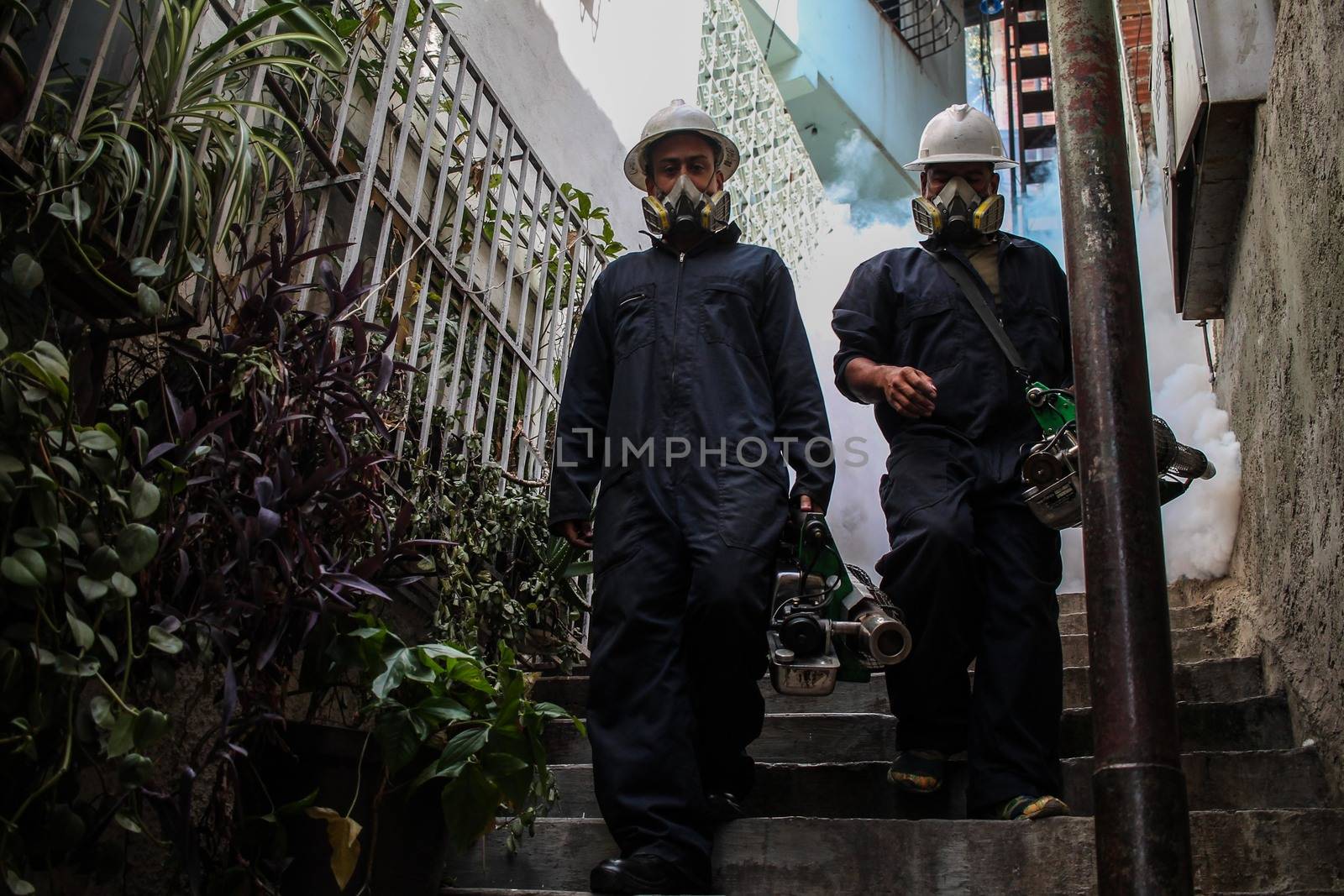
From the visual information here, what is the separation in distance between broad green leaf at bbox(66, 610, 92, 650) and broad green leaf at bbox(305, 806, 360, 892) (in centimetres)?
61

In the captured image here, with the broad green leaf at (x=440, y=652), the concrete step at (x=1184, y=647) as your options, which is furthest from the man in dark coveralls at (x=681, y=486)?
the concrete step at (x=1184, y=647)

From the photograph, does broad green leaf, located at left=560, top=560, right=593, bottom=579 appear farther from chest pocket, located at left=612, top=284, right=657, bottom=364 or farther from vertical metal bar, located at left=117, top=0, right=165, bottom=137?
vertical metal bar, located at left=117, top=0, right=165, bottom=137

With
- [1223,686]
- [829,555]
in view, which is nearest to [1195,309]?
[1223,686]

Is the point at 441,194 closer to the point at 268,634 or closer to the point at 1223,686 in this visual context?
the point at 268,634

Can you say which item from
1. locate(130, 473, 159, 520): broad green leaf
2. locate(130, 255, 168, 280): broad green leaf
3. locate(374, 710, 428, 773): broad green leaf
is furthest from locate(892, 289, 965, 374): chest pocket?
locate(130, 473, 159, 520): broad green leaf

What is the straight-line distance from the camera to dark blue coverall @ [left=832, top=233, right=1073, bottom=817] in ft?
10.2

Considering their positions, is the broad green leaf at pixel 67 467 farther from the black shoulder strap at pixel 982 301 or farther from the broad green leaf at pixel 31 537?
the black shoulder strap at pixel 982 301

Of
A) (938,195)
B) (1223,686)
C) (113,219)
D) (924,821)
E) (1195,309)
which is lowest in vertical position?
(924,821)

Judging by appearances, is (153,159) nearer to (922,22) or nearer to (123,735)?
(123,735)

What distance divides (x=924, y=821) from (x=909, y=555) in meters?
0.69

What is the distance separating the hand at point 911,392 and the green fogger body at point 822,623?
0.45 m

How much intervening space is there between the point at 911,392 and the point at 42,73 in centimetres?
205

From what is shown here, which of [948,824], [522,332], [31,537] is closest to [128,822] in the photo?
[31,537]

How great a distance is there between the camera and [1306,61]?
3297mm
